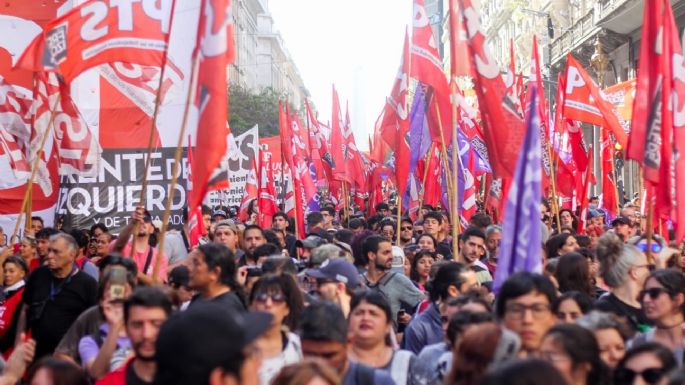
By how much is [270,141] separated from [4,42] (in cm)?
1112

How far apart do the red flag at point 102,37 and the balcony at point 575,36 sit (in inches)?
1247

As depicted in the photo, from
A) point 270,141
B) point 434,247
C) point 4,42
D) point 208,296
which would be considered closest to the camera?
point 208,296

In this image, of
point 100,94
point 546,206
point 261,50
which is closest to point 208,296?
point 100,94

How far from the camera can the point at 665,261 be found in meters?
8.59

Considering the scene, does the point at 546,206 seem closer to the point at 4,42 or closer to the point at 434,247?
the point at 434,247

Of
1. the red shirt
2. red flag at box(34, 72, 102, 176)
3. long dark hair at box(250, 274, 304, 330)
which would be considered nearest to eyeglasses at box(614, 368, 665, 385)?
the red shirt

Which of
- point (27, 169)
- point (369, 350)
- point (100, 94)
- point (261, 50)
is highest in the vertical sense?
point (261, 50)

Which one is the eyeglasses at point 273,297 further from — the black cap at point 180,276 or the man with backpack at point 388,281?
the man with backpack at point 388,281

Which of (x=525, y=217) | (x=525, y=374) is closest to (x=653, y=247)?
(x=525, y=217)

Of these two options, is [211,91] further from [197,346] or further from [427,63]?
[427,63]

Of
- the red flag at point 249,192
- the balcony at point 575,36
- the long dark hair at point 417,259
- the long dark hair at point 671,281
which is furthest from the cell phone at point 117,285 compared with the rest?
the balcony at point 575,36

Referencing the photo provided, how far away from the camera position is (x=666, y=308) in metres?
5.84

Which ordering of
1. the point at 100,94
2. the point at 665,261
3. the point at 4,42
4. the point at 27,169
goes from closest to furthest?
the point at 665,261
the point at 27,169
the point at 100,94
the point at 4,42

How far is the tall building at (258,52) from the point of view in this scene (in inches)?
3054
